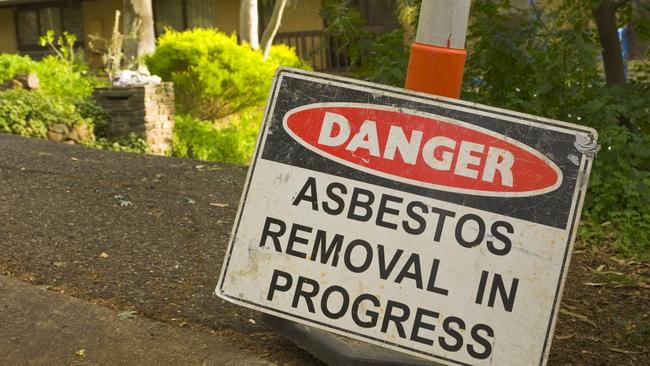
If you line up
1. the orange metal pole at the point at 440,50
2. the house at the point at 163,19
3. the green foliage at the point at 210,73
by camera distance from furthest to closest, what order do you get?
the house at the point at 163,19 < the green foliage at the point at 210,73 < the orange metal pole at the point at 440,50

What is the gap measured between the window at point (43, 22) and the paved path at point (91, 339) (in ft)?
93.9

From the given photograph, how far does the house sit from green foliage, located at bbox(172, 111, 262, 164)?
8.13 meters

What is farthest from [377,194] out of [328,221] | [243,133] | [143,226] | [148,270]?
[243,133]

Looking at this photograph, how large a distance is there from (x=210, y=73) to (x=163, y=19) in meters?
15.5

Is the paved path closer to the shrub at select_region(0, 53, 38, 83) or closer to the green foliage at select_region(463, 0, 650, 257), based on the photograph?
the green foliage at select_region(463, 0, 650, 257)

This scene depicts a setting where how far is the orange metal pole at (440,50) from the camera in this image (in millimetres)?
3412

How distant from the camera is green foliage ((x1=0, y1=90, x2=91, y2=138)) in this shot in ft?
37.3

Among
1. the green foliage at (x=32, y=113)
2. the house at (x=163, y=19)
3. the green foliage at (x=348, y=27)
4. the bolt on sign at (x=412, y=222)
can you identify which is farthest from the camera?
the house at (x=163, y=19)

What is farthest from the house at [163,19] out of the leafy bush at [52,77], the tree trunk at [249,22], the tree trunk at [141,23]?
the leafy bush at [52,77]

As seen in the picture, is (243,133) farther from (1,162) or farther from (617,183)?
(617,183)

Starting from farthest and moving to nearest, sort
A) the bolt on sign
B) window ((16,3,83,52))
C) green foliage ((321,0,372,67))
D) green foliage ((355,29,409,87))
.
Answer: window ((16,3,83,52))
green foliage ((321,0,372,67))
green foliage ((355,29,409,87))
the bolt on sign

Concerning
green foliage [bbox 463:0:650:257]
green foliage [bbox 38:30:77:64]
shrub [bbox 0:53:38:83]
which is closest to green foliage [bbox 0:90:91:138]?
shrub [bbox 0:53:38:83]

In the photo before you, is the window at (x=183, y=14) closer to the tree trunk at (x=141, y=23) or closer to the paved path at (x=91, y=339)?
the tree trunk at (x=141, y=23)

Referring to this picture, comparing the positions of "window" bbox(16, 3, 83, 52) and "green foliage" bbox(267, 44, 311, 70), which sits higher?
"green foliage" bbox(267, 44, 311, 70)
